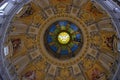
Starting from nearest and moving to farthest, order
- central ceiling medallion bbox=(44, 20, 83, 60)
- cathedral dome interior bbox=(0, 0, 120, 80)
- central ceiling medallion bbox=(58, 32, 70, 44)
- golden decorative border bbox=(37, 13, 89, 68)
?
cathedral dome interior bbox=(0, 0, 120, 80) < golden decorative border bbox=(37, 13, 89, 68) < central ceiling medallion bbox=(44, 20, 83, 60) < central ceiling medallion bbox=(58, 32, 70, 44)

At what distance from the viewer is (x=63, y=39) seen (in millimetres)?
28500

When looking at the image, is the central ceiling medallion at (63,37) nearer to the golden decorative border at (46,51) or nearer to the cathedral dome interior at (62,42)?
the cathedral dome interior at (62,42)

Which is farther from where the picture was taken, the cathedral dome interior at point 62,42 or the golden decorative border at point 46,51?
the golden decorative border at point 46,51

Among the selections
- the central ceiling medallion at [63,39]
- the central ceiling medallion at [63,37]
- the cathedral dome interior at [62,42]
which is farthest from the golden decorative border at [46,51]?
the central ceiling medallion at [63,37]

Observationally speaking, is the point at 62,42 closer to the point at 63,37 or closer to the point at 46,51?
the point at 63,37

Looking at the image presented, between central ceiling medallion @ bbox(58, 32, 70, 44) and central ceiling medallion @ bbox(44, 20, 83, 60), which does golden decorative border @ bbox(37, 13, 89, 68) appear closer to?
central ceiling medallion @ bbox(44, 20, 83, 60)

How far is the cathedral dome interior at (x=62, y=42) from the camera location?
2406 centimetres

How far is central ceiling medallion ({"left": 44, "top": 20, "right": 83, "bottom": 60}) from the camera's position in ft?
91.0

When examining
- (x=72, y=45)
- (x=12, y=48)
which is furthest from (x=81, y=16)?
(x=12, y=48)

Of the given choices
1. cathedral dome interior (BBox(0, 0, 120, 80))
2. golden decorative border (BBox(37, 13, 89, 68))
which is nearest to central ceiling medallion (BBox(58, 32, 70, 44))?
cathedral dome interior (BBox(0, 0, 120, 80))

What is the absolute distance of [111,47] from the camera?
79.8 feet

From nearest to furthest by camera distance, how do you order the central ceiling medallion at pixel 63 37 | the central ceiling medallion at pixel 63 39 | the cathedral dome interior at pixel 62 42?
the cathedral dome interior at pixel 62 42 → the central ceiling medallion at pixel 63 39 → the central ceiling medallion at pixel 63 37

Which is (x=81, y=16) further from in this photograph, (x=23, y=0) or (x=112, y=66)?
(x=23, y=0)

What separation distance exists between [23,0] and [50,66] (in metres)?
9.48
